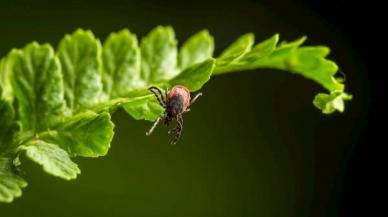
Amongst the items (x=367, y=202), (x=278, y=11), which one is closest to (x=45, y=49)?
(x=367, y=202)

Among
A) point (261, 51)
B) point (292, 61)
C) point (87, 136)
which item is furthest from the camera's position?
point (292, 61)

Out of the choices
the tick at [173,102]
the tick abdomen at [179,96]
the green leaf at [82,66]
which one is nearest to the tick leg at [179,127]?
the tick at [173,102]

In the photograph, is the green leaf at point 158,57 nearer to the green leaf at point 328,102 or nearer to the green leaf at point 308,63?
the green leaf at point 308,63

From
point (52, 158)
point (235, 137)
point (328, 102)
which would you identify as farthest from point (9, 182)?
point (235, 137)

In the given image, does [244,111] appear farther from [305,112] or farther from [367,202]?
[367,202]

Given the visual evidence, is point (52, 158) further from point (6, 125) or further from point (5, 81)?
point (5, 81)

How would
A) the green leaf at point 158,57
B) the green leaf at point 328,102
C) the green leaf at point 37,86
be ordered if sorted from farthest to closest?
the green leaf at point 158,57
the green leaf at point 37,86
the green leaf at point 328,102

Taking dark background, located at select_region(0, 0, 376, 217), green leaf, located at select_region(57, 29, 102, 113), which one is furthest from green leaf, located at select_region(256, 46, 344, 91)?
dark background, located at select_region(0, 0, 376, 217)
